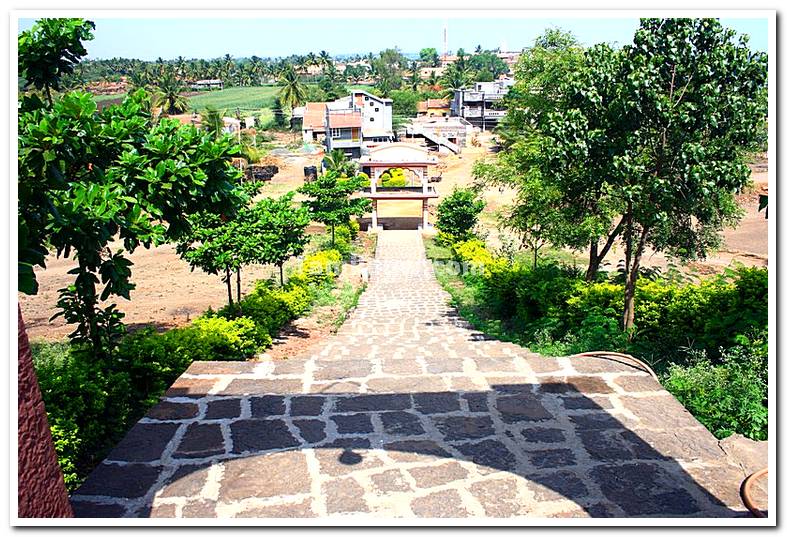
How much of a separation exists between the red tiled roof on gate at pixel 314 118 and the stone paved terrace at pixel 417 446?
5695 cm

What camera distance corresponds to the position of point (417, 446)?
457 centimetres

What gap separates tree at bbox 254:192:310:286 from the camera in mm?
11820

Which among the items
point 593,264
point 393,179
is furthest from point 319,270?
point 393,179

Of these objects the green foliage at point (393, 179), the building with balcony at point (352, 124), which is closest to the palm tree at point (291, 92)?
the building with balcony at point (352, 124)

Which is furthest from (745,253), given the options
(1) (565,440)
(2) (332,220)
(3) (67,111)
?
(3) (67,111)

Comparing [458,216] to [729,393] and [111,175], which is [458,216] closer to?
[729,393]

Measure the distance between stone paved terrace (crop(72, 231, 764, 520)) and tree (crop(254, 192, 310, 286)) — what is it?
18.4ft

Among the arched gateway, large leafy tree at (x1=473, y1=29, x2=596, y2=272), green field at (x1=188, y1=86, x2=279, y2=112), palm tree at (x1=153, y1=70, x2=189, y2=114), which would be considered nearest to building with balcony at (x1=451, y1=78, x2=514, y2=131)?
green field at (x1=188, y1=86, x2=279, y2=112)

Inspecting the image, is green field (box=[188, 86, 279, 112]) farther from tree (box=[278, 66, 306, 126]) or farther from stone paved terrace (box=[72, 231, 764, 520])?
stone paved terrace (box=[72, 231, 764, 520])

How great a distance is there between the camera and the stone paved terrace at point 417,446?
387 cm

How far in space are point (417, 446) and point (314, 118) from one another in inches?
2391

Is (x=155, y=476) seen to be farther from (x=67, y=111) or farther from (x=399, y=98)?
(x=399, y=98)

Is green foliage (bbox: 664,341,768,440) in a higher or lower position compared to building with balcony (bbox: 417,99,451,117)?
lower

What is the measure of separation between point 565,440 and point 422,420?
1.12m
